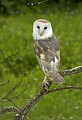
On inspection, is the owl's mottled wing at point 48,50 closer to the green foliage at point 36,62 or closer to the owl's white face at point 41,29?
the owl's white face at point 41,29

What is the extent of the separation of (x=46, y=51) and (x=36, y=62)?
5.89 m

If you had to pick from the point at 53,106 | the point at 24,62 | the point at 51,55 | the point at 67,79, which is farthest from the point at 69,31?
the point at 51,55

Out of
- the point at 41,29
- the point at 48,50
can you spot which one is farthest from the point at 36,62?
the point at 48,50

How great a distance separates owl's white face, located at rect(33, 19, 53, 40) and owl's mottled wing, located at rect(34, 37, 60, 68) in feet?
0.16

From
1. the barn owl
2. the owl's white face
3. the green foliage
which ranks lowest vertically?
the green foliage

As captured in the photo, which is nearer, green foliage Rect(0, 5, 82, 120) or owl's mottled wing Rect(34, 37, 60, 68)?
owl's mottled wing Rect(34, 37, 60, 68)

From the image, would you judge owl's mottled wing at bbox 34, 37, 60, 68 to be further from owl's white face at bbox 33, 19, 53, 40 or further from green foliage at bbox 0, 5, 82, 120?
green foliage at bbox 0, 5, 82, 120

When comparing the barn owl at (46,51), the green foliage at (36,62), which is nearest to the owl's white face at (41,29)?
the barn owl at (46,51)

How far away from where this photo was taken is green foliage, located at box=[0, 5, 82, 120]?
812 cm

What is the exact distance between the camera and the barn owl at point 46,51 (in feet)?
14.4

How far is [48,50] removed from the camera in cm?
457

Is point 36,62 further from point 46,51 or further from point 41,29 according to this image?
point 46,51

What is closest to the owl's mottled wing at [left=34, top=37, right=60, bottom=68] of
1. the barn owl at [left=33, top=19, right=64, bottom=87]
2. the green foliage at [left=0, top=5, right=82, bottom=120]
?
the barn owl at [left=33, top=19, right=64, bottom=87]

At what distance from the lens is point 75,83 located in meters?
9.12
